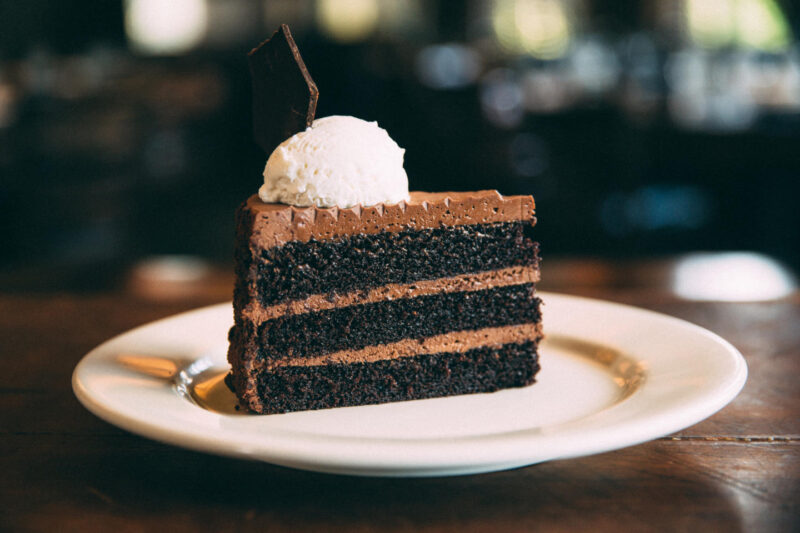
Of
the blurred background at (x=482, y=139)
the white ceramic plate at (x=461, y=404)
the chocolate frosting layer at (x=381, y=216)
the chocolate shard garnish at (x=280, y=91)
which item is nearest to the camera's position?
the white ceramic plate at (x=461, y=404)

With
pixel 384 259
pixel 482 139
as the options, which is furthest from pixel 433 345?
pixel 482 139

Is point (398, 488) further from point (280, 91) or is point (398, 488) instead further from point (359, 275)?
point (280, 91)

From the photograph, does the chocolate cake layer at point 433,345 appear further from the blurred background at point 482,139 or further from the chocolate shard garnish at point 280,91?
the blurred background at point 482,139

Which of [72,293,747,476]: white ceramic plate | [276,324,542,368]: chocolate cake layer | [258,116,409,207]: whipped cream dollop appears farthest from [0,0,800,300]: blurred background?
[258,116,409,207]: whipped cream dollop

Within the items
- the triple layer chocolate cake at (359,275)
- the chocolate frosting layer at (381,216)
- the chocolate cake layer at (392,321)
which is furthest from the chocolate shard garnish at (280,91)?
the chocolate cake layer at (392,321)

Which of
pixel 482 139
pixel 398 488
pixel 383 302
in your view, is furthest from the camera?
pixel 482 139

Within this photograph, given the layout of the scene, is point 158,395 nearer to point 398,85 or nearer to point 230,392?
point 230,392

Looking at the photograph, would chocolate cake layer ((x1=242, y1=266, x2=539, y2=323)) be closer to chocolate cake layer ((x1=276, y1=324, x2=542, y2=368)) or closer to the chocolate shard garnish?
chocolate cake layer ((x1=276, y1=324, x2=542, y2=368))
